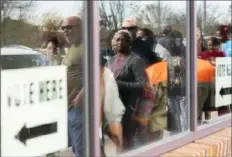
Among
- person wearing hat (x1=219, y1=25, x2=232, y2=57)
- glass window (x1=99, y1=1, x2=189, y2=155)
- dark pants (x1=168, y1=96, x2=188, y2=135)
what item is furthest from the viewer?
person wearing hat (x1=219, y1=25, x2=232, y2=57)

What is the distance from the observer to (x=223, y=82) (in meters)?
4.41

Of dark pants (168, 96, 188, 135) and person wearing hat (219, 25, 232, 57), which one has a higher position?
person wearing hat (219, 25, 232, 57)

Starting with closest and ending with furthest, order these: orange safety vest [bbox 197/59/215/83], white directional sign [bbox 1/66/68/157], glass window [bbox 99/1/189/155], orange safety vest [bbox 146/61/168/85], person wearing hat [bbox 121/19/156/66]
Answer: white directional sign [bbox 1/66/68/157] < glass window [bbox 99/1/189/155] < person wearing hat [bbox 121/19/156/66] < orange safety vest [bbox 146/61/168/85] < orange safety vest [bbox 197/59/215/83]

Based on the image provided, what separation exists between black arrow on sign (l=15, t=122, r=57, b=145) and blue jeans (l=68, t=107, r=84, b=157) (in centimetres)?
14

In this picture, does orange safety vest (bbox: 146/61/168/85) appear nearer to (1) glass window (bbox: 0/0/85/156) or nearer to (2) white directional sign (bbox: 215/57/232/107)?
(2) white directional sign (bbox: 215/57/232/107)

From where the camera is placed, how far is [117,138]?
3262mm

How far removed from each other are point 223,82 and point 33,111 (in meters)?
2.32

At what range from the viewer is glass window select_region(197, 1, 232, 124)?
4.11 meters

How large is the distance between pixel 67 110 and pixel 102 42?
0.53m

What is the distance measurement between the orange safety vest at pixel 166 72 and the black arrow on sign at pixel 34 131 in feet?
3.80

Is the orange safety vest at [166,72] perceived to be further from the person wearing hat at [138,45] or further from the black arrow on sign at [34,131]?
the black arrow on sign at [34,131]

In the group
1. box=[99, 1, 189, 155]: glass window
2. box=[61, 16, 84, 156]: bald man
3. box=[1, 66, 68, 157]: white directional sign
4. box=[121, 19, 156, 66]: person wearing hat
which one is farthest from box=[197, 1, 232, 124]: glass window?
box=[1, 66, 68, 157]: white directional sign

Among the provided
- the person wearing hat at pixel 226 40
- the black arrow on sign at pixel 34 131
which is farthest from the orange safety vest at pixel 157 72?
the black arrow on sign at pixel 34 131

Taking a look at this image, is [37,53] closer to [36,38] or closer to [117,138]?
[36,38]
